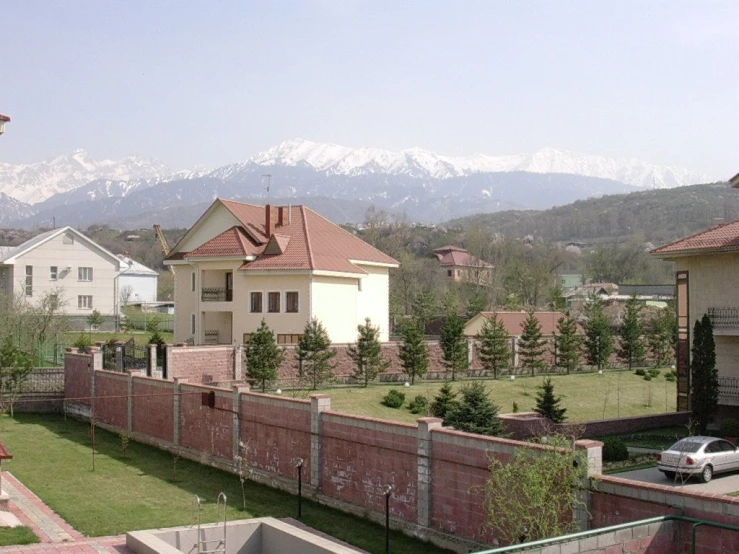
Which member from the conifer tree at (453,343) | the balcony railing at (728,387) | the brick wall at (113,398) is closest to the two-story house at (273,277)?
the conifer tree at (453,343)

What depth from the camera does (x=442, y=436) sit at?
1569cm

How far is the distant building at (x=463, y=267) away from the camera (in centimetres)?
8856

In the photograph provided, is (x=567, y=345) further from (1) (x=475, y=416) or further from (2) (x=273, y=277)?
(1) (x=475, y=416)

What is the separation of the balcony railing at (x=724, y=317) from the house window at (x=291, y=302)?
18.5 metres

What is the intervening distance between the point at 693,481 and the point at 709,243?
10.8m

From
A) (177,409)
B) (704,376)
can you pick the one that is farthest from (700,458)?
(177,409)

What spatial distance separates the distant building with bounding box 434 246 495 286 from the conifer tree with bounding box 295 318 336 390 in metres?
49.1

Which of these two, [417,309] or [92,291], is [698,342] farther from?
[92,291]

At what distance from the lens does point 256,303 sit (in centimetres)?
4078

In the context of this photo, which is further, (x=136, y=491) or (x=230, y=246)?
(x=230, y=246)

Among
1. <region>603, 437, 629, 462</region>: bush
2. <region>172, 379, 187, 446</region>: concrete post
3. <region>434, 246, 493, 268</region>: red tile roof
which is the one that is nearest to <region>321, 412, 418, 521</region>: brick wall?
<region>172, 379, 187, 446</region>: concrete post

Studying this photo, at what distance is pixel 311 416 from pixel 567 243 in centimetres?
16575

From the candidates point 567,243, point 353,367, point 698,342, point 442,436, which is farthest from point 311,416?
point 567,243

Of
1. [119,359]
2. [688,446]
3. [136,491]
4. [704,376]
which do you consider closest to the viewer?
[136,491]
